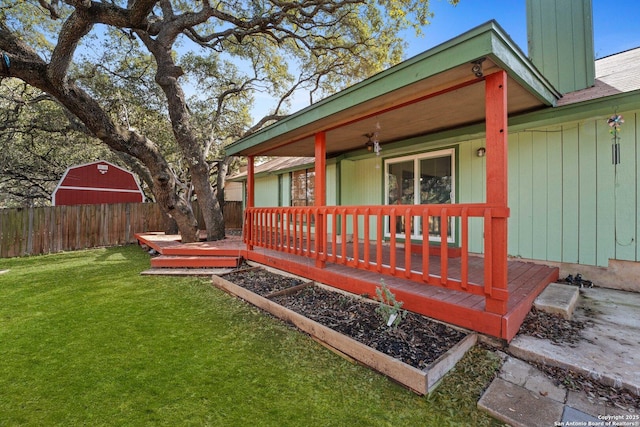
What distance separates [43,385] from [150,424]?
1102 millimetres

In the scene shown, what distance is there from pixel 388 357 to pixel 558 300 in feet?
7.28

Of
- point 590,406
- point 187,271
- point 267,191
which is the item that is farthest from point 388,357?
point 267,191

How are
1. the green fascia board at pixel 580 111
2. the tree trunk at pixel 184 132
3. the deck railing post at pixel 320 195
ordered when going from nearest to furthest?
1. the green fascia board at pixel 580 111
2. the deck railing post at pixel 320 195
3. the tree trunk at pixel 184 132

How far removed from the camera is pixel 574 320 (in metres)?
2.78

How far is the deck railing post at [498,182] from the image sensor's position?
2.32 metres

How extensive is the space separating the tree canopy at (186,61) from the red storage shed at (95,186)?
1382 millimetres

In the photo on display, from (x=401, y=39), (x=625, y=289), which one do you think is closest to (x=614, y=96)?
(x=625, y=289)

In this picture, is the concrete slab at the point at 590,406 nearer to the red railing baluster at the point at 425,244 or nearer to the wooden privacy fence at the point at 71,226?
the red railing baluster at the point at 425,244

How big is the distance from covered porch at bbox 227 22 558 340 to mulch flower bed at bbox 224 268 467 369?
0.51 feet

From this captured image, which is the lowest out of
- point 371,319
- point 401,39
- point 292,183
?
point 371,319

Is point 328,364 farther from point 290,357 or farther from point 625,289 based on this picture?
point 625,289

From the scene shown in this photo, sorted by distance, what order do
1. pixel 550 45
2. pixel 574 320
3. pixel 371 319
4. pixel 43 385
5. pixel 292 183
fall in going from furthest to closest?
pixel 292 183
pixel 550 45
pixel 371 319
pixel 574 320
pixel 43 385

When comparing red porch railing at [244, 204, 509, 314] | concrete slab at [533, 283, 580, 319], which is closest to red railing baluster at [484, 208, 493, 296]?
red porch railing at [244, 204, 509, 314]

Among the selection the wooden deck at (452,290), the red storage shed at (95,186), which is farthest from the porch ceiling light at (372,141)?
the red storage shed at (95,186)
